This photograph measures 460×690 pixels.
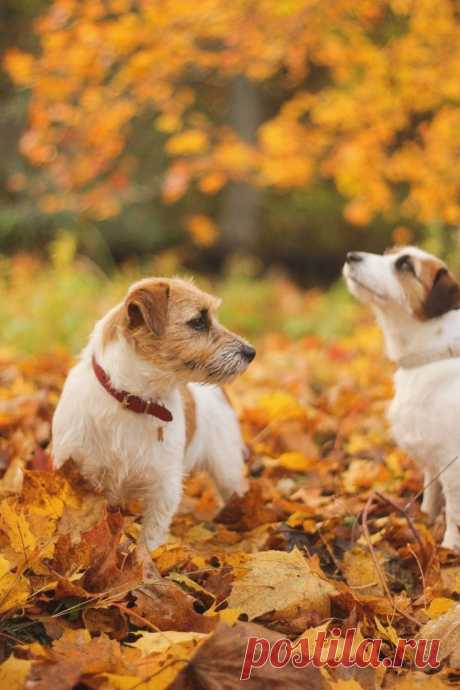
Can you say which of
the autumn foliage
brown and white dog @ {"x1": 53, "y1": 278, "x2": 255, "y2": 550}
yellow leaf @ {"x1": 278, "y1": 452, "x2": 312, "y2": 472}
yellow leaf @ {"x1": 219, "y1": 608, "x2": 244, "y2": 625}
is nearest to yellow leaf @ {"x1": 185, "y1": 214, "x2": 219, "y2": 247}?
the autumn foliage

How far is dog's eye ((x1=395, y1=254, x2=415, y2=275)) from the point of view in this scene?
14.2 ft

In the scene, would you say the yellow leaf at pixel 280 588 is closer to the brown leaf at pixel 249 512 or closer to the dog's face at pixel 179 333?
the brown leaf at pixel 249 512

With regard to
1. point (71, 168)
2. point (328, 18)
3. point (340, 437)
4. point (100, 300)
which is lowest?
point (100, 300)

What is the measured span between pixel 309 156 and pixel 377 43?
6.00ft

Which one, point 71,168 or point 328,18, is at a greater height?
point 328,18

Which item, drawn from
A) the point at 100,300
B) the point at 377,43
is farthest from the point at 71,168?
the point at 377,43

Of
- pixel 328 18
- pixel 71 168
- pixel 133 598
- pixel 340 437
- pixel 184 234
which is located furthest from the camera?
pixel 184 234

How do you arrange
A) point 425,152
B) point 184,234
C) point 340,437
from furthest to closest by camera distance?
1. point 184,234
2. point 425,152
3. point 340,437

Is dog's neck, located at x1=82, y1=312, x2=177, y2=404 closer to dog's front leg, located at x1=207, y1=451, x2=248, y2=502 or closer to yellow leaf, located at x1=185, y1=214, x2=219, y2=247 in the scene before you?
dog's front leg, located at x1=207, y1=451, x2=248, y2=502

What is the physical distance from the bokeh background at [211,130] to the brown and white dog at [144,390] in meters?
4.59

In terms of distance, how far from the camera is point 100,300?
9.55 metres

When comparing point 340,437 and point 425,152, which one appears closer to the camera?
point 340,437

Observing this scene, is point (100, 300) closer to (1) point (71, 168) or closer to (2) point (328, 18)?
(1) point (71, 168)

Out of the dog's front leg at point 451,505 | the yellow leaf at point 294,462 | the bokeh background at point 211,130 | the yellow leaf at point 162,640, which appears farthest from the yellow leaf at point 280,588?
the bokeh background at point 211,130
